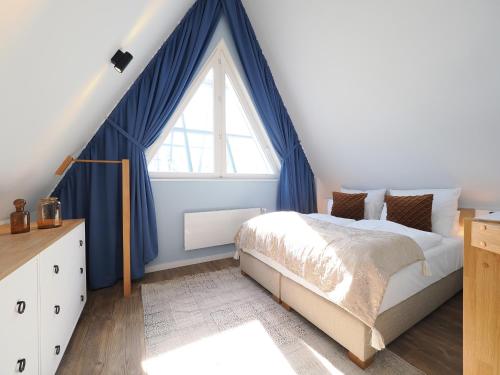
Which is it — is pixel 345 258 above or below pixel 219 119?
below

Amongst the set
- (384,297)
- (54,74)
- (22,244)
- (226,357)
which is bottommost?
Result: (226,357)

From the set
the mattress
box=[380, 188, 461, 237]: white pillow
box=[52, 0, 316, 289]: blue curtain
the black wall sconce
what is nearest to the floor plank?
the mattress

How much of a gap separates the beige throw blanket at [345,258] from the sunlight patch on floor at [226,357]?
1.58 feet

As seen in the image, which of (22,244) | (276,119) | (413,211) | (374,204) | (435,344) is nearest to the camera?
(22,244)

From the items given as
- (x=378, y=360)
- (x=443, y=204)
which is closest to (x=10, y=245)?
(x=378, y=360)

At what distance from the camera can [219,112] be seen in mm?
2959

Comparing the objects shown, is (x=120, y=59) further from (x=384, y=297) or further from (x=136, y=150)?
(x=384, y=297)

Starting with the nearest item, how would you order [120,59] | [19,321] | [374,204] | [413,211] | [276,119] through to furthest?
[19,321] → [120,59] → [413,211] → [374,204] → [276,119]

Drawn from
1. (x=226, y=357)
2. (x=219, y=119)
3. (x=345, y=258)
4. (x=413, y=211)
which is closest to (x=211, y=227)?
(x=219, y=119)

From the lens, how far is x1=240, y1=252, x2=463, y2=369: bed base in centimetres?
124

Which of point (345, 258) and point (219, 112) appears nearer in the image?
point (345, 258)

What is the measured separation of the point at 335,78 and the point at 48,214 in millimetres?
2763

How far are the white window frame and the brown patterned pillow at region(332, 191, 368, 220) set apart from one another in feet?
3.39

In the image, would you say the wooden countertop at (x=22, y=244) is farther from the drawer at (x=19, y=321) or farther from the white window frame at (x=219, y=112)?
the white window frame at (x=219, y=112)
